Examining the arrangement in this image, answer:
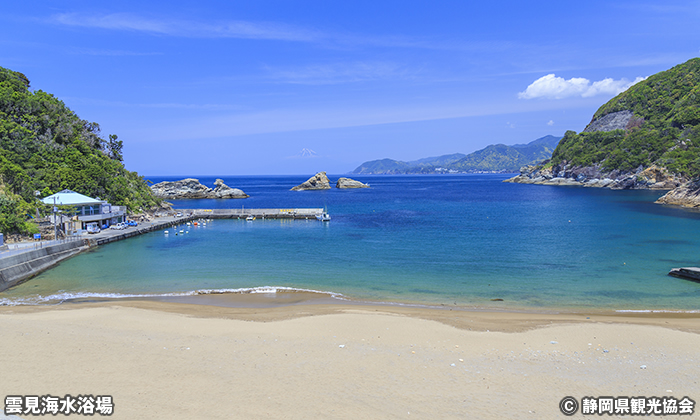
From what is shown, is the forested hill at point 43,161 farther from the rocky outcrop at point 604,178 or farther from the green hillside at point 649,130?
the green hillside at point 649,130

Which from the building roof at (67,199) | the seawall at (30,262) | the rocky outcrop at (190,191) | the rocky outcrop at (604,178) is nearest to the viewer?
the seawall at (30,262)

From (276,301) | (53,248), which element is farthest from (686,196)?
(53,248)

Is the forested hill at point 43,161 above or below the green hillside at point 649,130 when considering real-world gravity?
below

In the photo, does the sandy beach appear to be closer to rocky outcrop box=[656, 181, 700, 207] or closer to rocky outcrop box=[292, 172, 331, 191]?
rocky outcrop box=[656, 181, 700, 207]

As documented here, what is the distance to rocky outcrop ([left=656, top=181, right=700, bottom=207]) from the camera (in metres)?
67.8

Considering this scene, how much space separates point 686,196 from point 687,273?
62921 mm

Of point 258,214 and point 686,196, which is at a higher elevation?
point 686,196

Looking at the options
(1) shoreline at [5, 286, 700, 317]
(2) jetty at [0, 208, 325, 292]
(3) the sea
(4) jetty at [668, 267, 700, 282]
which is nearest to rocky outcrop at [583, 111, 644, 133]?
(3) the sea

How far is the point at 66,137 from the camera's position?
58.1 metres

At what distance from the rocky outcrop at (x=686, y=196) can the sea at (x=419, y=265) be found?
76.6 feet

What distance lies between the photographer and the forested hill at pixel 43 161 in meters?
39.1

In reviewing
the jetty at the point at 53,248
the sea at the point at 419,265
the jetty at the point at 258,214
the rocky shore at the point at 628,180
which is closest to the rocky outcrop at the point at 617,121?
the rocky shore at the point at 628,180

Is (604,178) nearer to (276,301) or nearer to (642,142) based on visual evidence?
(642,142)

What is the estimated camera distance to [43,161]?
156 ft
